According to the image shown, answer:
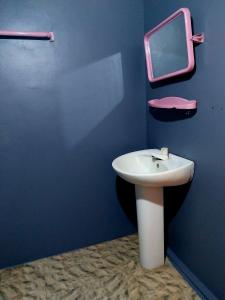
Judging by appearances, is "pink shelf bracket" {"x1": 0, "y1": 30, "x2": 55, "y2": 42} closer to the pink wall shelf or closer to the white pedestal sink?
the pink wall shelf

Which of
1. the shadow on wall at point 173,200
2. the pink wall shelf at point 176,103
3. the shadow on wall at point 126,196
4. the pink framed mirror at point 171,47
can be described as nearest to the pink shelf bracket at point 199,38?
the pink framed mirror at point 171,47

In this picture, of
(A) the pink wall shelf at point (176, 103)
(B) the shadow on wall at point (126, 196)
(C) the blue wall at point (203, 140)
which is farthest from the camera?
(B) the shadow on wall at point (126, 196)

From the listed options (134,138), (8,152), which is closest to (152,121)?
(134,138)

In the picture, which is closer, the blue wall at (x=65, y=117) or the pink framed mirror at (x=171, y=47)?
the pink framed mirror at (x=171, y=47)

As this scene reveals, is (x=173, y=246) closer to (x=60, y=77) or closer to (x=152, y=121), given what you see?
(x=152, y=121)

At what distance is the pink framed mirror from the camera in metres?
1.10

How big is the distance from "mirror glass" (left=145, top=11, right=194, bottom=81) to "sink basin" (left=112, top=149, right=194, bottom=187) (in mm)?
509

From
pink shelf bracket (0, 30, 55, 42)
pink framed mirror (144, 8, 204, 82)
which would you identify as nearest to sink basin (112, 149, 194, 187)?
pink framed mirror (144, 8, 204, 82)

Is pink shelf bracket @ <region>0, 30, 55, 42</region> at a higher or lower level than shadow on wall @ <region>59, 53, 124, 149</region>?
higher

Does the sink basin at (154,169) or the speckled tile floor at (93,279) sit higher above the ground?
the sink basin at (154,169)

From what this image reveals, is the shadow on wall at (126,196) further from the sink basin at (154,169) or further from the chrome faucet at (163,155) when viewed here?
the chrome faucet at (163,155)

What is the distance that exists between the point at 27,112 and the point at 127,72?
2.49 ft

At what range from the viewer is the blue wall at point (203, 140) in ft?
3.39

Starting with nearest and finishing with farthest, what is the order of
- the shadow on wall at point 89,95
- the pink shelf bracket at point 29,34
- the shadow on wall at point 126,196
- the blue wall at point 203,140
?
1. the blue wall at point 203,140
2. the pink shelf bracket at point 29,34
3. the shadow on wall at point 89,95
4. the shadow on wall at point 126,196
